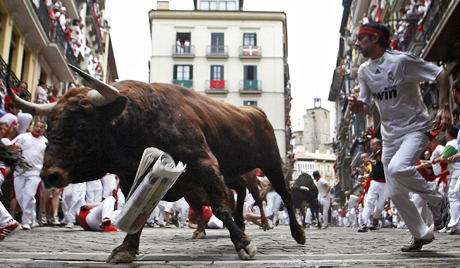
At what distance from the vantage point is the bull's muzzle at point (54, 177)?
420cm

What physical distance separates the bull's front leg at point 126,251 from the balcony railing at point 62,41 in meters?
22.2

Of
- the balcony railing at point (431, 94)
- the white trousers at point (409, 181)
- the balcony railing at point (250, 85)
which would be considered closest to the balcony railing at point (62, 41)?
the balcony railing at point (431, 94)

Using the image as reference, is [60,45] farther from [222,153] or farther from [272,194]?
[222,153]

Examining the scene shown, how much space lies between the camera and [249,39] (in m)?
51.8

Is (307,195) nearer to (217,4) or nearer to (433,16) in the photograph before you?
(433,16)

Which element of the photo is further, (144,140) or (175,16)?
(175,16)

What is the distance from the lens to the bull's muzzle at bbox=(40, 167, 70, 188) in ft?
13.8

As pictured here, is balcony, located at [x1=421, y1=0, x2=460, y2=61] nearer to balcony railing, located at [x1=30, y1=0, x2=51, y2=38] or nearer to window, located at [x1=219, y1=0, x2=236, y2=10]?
balcony railing, located at [x1=30, y1=0, x2=51, y2=38]

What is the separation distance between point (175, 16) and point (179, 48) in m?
3.72

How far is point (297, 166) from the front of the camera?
118375 millimetres

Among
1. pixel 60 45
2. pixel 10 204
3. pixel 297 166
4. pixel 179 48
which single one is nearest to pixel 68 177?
pixel 10 204

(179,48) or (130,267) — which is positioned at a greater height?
(179,48)

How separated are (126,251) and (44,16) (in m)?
21.5

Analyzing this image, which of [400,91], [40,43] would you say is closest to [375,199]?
[400,91]
